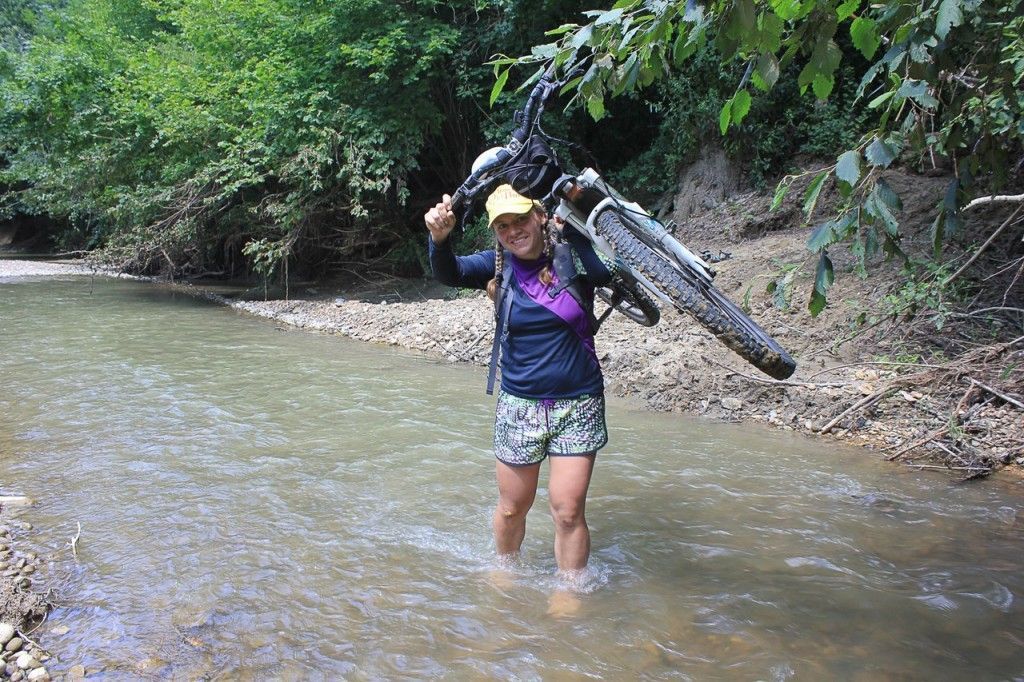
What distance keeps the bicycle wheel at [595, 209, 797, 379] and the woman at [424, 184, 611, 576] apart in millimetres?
148

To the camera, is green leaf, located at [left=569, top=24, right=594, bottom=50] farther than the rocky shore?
No

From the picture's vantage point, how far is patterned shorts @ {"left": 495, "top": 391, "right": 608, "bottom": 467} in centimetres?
329

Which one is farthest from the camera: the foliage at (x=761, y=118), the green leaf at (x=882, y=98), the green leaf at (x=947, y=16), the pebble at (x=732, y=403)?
the foliage at (x=761, y=118)

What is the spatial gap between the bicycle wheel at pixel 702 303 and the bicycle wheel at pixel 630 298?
0.34 ft

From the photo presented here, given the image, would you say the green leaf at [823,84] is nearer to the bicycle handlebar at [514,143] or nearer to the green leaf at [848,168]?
the green leaf at [848,168]

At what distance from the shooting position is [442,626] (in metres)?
3.32

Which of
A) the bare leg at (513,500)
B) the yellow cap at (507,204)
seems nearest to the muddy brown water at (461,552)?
the bare leg at (513,500)

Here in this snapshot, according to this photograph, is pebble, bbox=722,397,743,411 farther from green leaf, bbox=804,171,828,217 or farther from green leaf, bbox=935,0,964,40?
green leaf, bbox=935,0,964,40

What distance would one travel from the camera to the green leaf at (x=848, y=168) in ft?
6.95

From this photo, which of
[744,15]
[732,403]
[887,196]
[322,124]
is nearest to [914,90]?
[887,196]

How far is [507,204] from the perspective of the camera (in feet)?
10.5

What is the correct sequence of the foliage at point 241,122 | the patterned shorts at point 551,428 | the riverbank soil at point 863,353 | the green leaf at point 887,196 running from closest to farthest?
1. the green leaf at point 887,196
2. the patterned shorts at point 551,428
3. the riverbank soil at point 863,353
4. the foliage at point 241,122

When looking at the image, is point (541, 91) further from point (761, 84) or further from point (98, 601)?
point (98, 601)

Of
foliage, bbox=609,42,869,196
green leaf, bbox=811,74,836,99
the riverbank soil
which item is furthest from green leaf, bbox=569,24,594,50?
foliage, bbox=609,42,869,196
